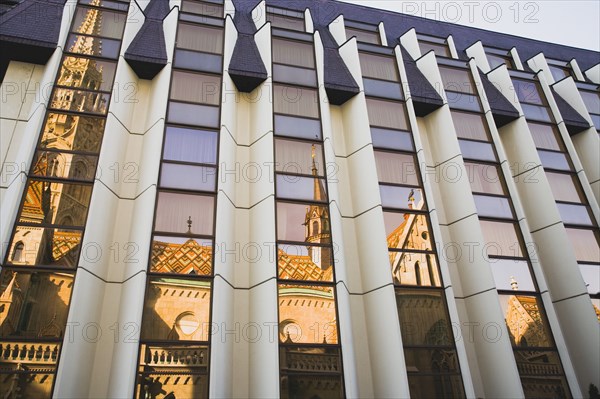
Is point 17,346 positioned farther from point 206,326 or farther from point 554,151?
point 554,151

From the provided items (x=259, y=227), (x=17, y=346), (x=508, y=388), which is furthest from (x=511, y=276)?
(x=17, y=346)

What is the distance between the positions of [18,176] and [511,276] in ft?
49.8

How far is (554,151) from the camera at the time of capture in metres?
19.7

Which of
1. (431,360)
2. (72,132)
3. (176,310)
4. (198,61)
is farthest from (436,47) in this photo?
(176,310)

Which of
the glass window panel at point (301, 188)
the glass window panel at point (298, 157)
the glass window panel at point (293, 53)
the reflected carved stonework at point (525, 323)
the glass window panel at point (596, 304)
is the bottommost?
the reflected carved stonework at point (525, 323)

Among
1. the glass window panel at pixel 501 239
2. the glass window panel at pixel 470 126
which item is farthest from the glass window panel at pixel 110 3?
the glass window panel at pixel 501 239

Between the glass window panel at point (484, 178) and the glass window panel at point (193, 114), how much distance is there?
9.50 m

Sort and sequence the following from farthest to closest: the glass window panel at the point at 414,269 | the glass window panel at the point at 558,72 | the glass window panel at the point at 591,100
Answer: the glass window panel at the point at 558,72 < the glass window panel at the point at 591,100 < the glass window panel at the point at 414,269

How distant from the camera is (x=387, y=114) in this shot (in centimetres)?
1784

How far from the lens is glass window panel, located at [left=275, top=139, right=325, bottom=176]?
1539 centimetres

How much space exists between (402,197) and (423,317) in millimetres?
4162

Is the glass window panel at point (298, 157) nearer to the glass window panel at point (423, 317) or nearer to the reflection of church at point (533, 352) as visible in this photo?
the glass window panel at point (423, 317)

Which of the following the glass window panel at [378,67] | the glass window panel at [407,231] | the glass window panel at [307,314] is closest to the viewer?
the glass window panel at [307,314]

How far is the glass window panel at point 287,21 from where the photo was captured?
67.9 ft
